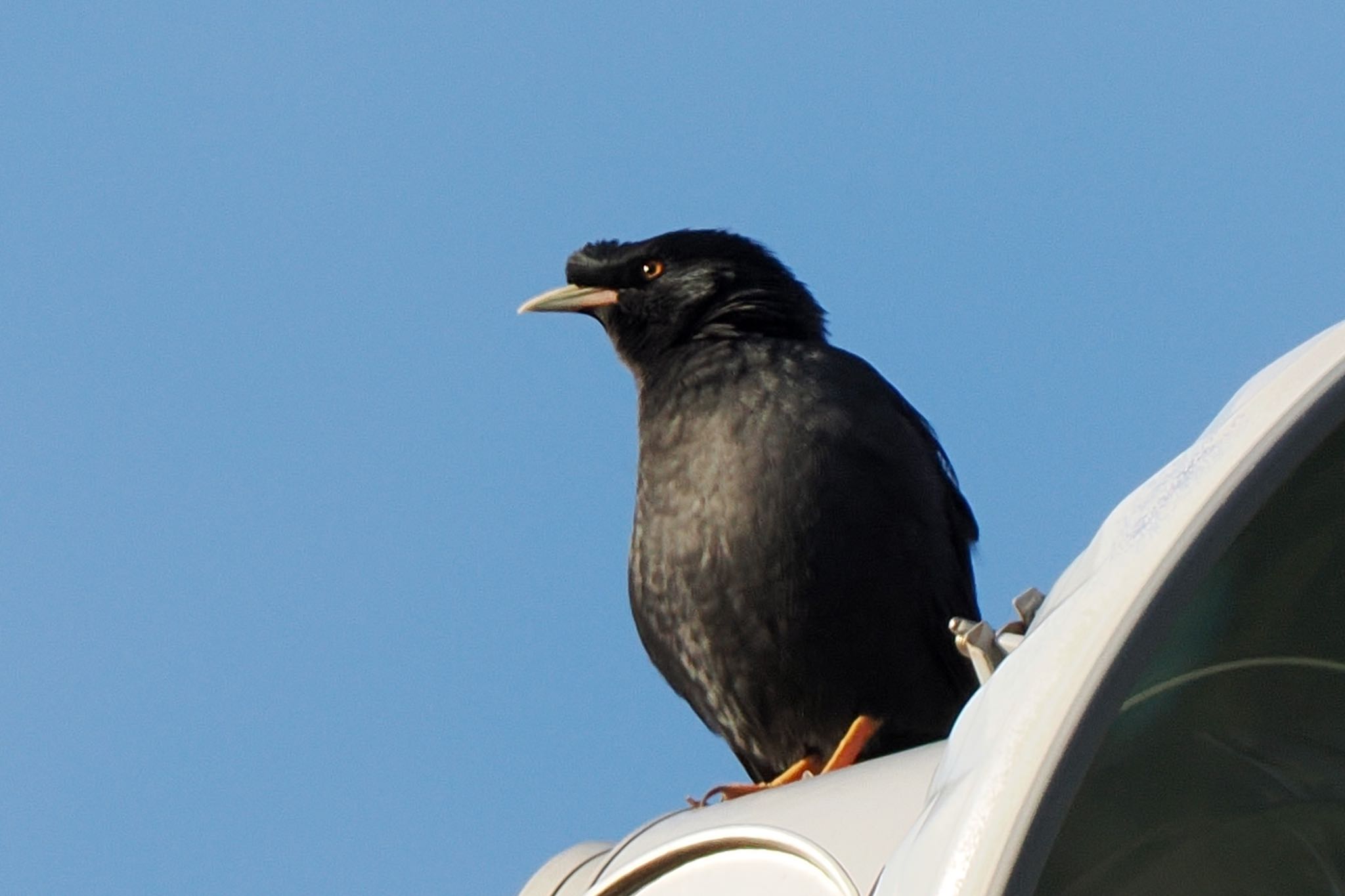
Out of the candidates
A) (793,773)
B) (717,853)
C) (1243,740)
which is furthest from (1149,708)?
(793,773)

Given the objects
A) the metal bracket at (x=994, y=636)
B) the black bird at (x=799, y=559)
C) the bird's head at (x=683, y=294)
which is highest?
the bird's head at (x=683, y=294)

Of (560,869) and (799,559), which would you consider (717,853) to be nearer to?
(560,869)

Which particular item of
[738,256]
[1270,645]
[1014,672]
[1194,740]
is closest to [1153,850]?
[1194,740]

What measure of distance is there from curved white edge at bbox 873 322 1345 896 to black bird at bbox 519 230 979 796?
9.87ft

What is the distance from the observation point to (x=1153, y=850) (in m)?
1.74

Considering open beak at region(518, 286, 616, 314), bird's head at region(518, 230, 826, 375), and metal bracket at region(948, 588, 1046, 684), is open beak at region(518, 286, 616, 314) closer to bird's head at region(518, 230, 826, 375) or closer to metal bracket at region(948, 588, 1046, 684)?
bird's head at region(518, 230, 826, 375)

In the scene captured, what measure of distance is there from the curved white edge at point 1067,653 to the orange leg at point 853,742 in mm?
2993

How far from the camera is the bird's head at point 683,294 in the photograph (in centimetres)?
540

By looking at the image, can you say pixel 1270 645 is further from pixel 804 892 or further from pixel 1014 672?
pixel 804 892

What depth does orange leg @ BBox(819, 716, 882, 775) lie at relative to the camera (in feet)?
14.9

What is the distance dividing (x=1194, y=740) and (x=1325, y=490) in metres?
0.25

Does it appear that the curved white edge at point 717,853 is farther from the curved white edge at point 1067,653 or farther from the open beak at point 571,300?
the open beak at point 571,300

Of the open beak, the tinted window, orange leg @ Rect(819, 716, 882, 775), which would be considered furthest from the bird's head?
the tinted window

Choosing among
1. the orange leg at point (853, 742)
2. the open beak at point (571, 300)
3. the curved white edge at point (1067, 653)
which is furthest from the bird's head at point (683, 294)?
the curved white edge at point (1067, 653)
